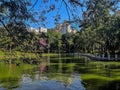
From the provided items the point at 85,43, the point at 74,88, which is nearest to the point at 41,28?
the point at 74,88

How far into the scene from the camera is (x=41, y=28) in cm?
827

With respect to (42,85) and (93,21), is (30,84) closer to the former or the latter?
(42,85)

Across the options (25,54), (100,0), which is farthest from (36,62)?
(100,0)

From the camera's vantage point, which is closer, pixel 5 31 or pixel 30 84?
pixel 5 31

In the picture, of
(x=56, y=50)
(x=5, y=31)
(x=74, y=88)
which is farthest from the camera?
(x=56, y=50)

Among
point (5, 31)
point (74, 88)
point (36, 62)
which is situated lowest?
point (74, 88)

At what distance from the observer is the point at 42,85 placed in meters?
19.7

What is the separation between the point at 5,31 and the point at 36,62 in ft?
3.96

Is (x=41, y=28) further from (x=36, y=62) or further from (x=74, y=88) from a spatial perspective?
(x=74, y=88)

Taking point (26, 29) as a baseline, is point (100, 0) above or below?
above

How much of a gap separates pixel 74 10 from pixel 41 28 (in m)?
1.12

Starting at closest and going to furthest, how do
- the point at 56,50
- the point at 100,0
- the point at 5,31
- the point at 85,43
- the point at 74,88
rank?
the point at 100,0, the point at 5,31, the point at 74,88, the point at 85,43, the point at 56,50

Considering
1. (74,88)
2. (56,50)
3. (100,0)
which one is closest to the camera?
(100,0)

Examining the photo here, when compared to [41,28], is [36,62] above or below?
below
